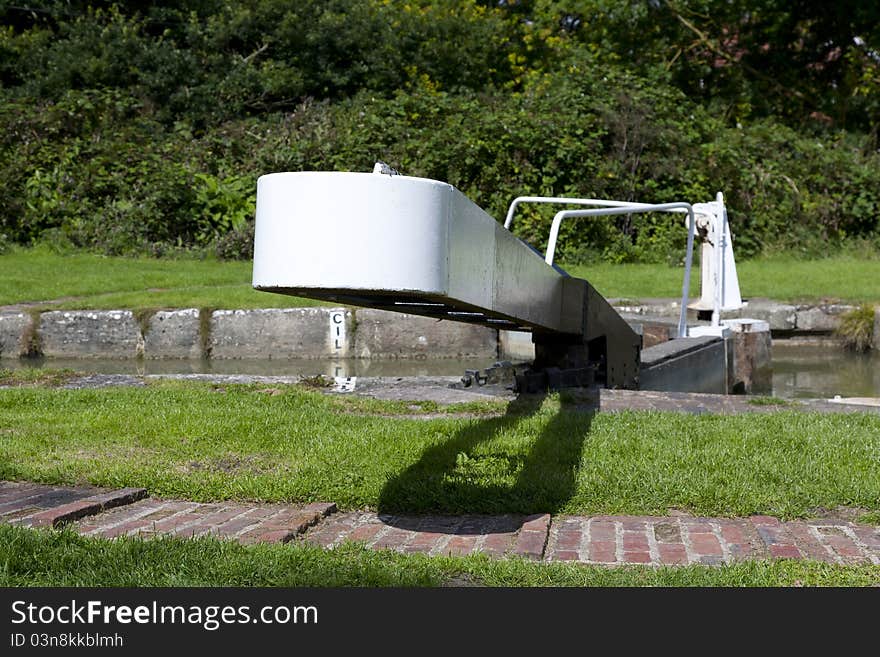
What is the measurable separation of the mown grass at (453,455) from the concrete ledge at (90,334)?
12.8 ft

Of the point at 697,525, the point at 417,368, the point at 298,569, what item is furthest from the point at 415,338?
the point at 298,569

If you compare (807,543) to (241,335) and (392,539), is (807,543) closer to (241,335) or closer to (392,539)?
(392,539)

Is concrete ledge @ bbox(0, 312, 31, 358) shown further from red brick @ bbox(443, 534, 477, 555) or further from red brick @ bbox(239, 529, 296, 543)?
red brick @ bbox(443, 534, 477, 555)

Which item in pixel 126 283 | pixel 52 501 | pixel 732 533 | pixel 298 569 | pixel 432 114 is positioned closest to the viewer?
pixel 298 569

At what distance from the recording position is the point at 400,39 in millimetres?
19797

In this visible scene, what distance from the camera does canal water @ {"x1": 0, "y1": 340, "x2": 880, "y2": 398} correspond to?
8.57 metres

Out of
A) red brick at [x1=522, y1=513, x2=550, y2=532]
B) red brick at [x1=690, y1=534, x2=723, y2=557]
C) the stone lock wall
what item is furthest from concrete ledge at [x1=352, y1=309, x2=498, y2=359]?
red brick at [x1=690, y1=534, x2=723, y2=557]

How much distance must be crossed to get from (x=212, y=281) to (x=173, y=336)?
7.35ft

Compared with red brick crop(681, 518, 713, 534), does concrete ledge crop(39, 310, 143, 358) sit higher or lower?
higher

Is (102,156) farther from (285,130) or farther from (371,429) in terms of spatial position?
(371,429)

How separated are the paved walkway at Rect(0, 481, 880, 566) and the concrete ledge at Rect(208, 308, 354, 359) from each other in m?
5.73

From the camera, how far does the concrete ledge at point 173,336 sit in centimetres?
932

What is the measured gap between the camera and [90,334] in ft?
30.4

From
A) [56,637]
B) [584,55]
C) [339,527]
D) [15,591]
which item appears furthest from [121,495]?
[584,55]
